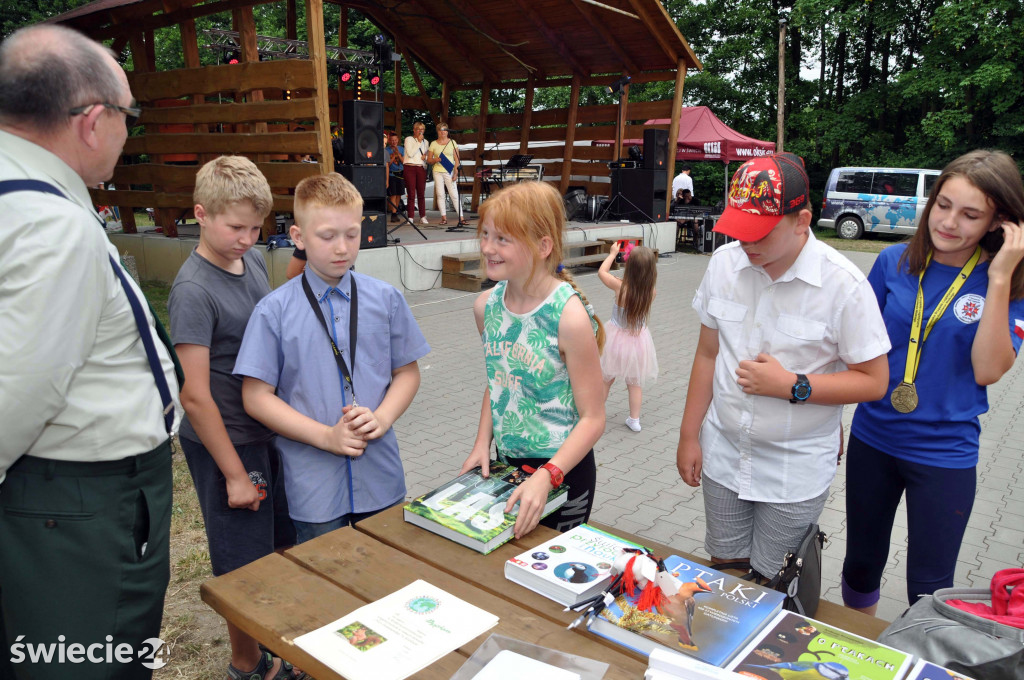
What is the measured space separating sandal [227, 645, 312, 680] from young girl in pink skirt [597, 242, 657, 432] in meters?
3.01

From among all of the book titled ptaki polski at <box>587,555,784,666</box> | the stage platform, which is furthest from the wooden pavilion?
the book titled ptaki polski at <box>587,555,784,666</box>

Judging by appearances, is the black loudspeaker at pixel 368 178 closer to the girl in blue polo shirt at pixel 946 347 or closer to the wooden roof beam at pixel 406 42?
the wooden roof beam at pixel 406 42

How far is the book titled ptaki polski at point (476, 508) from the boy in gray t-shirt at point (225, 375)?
70 centimetres

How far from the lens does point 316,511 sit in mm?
2092

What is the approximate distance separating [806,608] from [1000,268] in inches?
47.5

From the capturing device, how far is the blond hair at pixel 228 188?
84.7 inches

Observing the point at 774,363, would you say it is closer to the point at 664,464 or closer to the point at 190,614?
the point at 190,614

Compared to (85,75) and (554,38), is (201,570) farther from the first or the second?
(554,38)

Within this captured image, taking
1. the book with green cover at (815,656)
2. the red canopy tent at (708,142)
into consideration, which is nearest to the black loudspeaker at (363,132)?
the book with green cover at (815,656)

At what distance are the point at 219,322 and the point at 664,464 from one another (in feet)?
10.4

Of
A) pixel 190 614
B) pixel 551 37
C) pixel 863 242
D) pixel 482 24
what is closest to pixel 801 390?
pixel 190 614

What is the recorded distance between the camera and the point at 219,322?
7.14ft

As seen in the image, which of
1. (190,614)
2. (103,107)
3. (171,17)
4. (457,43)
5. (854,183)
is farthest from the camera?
(854,183)

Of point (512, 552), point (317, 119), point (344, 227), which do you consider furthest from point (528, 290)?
point (317, 119)
